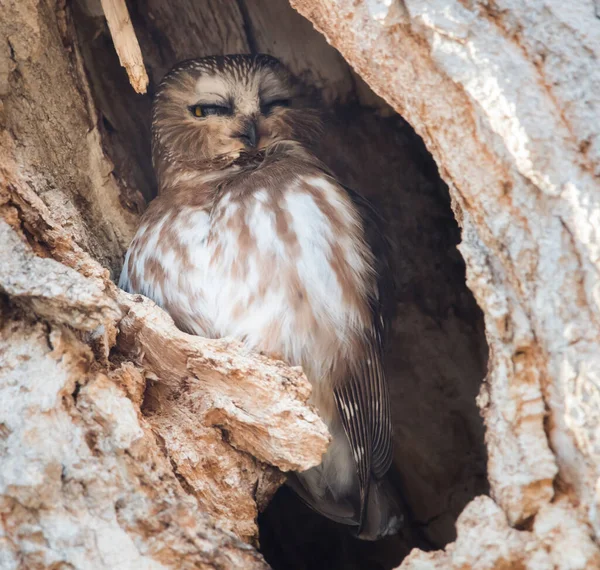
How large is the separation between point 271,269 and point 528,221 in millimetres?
1052

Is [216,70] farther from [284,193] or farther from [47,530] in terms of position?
[47,530]

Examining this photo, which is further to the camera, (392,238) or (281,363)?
(392,238)

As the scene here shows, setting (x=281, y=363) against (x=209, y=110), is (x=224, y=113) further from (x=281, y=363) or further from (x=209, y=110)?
(x=281, y=363)

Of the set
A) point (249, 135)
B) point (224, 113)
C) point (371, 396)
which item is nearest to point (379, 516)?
point (371, 396)

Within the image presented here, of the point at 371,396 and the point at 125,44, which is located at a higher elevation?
the point at 125,44

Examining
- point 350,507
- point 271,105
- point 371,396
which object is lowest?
point 350,507

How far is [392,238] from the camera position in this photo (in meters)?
3.27

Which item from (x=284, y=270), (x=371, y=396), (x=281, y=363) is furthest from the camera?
(x=371, y=396)

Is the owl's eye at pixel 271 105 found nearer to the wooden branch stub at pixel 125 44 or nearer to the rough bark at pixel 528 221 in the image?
the wooden branch stub at pixel 125 44

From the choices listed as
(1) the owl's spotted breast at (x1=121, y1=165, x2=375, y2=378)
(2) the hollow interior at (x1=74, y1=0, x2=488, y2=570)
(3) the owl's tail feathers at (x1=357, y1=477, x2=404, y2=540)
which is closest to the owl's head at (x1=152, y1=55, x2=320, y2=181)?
(2) the hollow interior at (x1=74, y1=0, x2=488, y2=570)

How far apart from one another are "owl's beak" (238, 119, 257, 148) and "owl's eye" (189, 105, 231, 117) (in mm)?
125

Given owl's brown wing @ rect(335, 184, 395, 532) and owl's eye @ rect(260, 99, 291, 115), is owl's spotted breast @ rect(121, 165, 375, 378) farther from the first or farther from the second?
owl's eye @ rect(260, 99, 291, 115)

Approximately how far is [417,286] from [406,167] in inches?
22.0

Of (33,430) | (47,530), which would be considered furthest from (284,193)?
(47,530)
